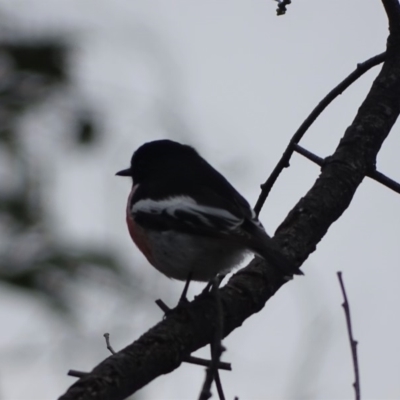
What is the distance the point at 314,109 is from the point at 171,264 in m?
1.22

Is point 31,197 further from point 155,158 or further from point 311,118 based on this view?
point 155,158

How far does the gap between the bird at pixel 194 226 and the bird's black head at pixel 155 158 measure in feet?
1.05

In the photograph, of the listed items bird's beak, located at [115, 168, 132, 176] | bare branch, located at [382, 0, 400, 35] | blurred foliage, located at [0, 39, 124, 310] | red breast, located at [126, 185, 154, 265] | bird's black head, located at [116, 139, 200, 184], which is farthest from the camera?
bird's beak, located at [115, 168, 132, 176]

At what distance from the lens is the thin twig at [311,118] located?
452 centimetres

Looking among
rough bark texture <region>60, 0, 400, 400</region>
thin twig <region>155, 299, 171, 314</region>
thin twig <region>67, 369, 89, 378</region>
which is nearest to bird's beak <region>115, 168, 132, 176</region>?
rough bark texture <region>60, 0, 400, 400</region>

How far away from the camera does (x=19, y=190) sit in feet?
7.51

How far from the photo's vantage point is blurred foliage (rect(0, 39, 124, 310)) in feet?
6.99

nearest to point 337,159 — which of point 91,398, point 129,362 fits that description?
point 129,362

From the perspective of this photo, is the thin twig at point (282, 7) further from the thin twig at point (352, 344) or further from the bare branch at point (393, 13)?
the thin twig at point (352, 344)

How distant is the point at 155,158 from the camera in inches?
225

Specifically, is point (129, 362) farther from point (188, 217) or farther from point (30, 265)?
point (188, 217)

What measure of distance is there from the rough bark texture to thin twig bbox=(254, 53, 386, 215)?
0.11 meters

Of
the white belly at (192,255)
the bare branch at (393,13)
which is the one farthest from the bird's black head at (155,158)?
the bare branch at (393,13)

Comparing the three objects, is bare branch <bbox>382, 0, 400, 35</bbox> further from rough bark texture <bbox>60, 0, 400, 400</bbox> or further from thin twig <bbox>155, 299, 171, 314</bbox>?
thin twig <bbox>155, 299, 171, 314</bbox>
